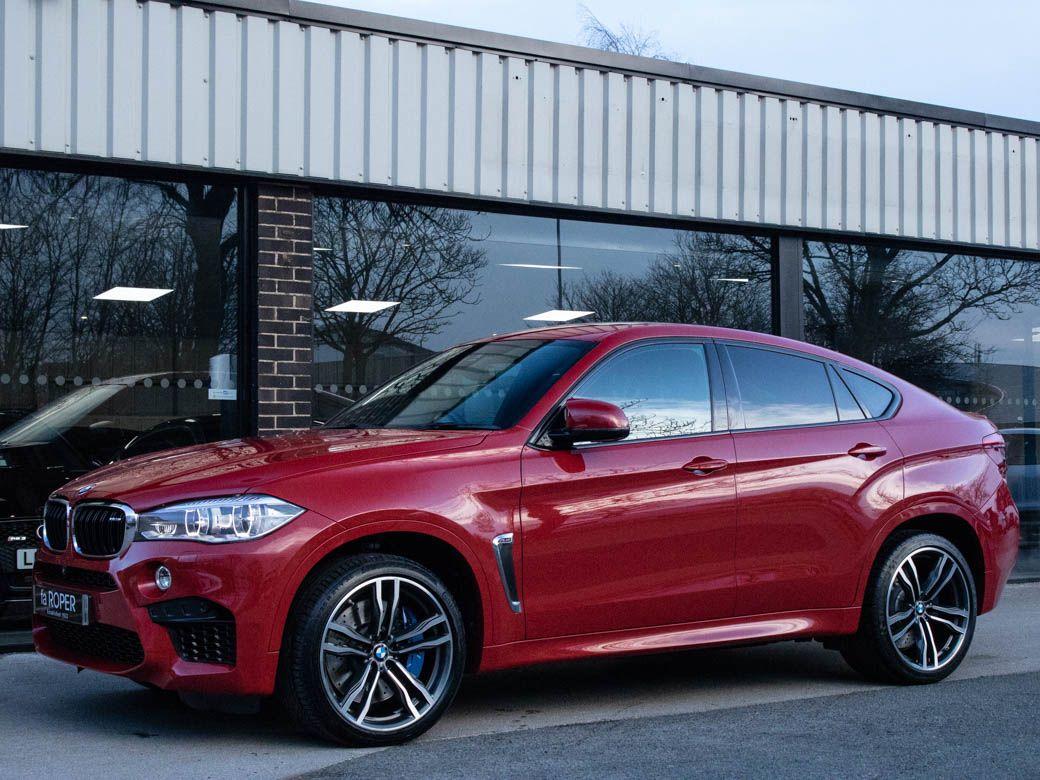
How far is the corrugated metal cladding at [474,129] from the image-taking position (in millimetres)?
8664

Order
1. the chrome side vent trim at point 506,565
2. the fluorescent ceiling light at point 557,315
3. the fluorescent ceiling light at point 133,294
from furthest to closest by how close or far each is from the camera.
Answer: the fluorescent ceiling light at point 557,315 < the fluorescent ceiling light at point 133,294 < the chrome side vent trim at point 506,565

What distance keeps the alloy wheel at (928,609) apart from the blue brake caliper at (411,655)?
2476 mm

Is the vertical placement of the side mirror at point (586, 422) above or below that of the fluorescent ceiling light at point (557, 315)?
below

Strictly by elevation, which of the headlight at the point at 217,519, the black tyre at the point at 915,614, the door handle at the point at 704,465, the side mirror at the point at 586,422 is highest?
the side mirror at the point at 586,422

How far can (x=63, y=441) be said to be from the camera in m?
8.64

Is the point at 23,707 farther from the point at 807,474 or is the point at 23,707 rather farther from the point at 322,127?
the point at 322,127

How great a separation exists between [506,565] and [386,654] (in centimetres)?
61

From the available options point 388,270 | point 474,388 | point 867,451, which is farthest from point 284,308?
point 867,451

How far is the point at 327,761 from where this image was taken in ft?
16.6

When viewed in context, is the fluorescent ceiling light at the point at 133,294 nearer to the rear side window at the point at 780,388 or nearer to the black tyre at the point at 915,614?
the rear side window at the point at 780,388

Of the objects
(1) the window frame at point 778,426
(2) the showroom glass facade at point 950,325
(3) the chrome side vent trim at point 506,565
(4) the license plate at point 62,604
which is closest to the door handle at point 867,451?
(1) the window frame at point 778,426

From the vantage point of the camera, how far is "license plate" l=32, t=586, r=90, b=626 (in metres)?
5.25

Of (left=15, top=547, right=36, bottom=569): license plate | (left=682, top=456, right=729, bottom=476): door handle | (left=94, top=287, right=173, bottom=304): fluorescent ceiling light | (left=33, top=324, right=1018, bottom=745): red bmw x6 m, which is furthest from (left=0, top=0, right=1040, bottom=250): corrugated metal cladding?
(left=682, top=456, right=729, bottom=476): door handle

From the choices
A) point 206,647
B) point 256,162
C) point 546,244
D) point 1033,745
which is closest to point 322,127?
point 256,162
